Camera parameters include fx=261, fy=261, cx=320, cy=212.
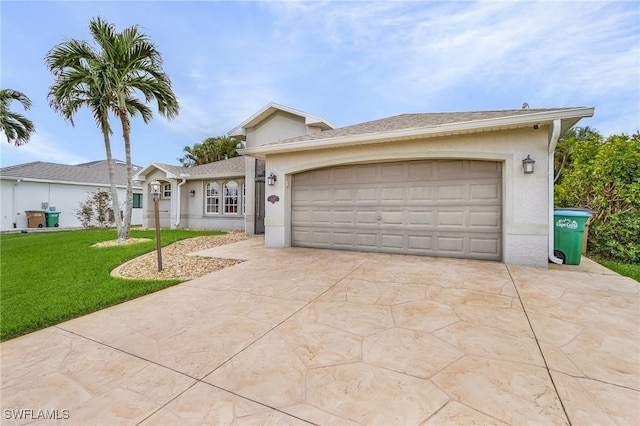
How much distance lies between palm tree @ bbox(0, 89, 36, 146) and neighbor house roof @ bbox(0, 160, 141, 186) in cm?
447

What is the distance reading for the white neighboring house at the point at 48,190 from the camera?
1673 cm

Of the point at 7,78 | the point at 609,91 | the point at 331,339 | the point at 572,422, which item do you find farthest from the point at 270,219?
the point at 7,78

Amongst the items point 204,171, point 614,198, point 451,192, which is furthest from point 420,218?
point 204,171

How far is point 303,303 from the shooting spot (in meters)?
3.79

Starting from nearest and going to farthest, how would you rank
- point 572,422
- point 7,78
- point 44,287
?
point 572,422 → point 44,287 → point 7,78

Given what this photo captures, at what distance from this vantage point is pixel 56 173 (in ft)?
63.8

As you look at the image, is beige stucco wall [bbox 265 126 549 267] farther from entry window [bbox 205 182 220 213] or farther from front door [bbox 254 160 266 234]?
entry window [bbox 205 182 220 213]

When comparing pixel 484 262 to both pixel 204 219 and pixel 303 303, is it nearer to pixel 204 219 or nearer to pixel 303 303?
pixel 303 303

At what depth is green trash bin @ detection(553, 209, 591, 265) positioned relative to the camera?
5.60 meters

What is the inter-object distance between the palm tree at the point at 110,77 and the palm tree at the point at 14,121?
7.88 metres

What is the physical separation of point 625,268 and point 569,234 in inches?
63.8

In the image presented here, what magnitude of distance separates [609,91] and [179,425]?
17.7 m

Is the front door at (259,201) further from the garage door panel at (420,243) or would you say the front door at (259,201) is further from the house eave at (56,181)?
the house eave at (56,181)

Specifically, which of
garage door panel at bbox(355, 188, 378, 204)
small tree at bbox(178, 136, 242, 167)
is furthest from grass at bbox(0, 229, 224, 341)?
small tree at bbox(178, 136, 242, 167)
